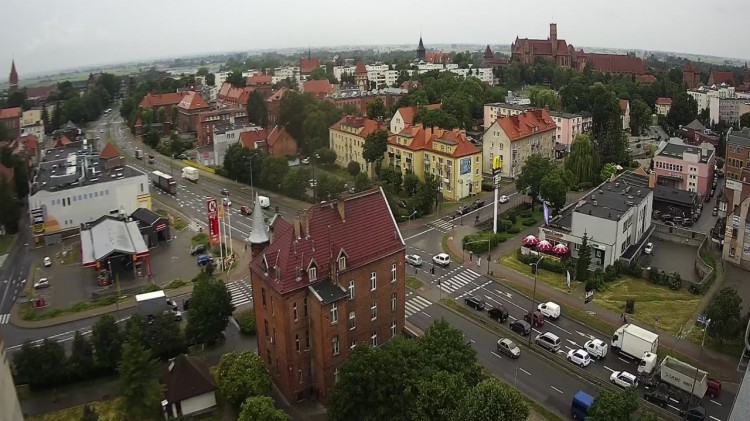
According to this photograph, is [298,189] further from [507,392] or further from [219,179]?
[507,392]

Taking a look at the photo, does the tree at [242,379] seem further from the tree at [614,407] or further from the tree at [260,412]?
the tree at [614,407]

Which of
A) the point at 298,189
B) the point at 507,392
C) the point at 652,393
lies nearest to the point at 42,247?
the point at 298,189

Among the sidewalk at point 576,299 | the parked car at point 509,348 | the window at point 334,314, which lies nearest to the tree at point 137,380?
the window at point 334,314

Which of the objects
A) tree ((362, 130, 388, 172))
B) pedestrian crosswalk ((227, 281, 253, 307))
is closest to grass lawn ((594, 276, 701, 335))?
pedestrian crosswalk ((227, 281, 253, 307))

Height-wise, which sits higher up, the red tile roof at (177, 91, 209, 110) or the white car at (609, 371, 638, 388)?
the red tile roof at (177, 91, 209, 110)

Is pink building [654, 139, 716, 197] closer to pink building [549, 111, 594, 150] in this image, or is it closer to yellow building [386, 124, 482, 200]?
pink building [549, 111, 594, 150]

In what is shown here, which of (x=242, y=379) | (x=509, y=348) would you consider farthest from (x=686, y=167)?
(x=242, y=379)

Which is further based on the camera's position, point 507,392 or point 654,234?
point 654,234
